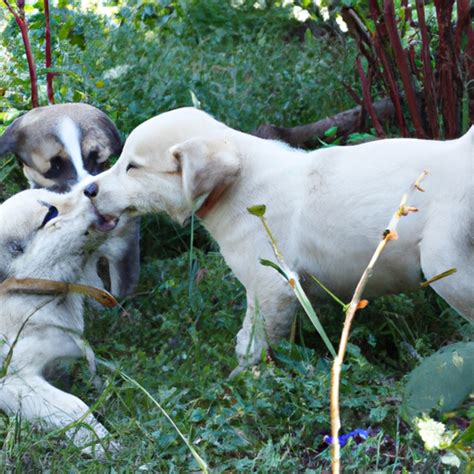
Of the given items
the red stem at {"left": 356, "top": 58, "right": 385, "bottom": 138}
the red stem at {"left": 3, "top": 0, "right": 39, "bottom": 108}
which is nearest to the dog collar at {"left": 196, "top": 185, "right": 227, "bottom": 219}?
the red stem at {"left": 356, "top": 58, "right": 385, "bottom": 138}

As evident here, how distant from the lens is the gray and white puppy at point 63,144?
18.0 feet

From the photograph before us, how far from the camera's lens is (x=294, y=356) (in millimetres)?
4066

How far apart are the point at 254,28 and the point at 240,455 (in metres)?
5.69

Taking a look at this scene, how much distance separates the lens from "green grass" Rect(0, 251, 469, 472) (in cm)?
339

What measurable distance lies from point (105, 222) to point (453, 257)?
1501 mm

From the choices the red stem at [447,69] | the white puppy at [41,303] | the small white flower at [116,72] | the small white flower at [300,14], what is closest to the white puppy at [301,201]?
the white puppy at [41,303]

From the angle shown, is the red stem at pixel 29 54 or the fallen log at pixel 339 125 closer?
the red stem at pixel 29 54

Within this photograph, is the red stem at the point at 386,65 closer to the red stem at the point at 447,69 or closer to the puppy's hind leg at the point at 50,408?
the red stem at the point at 447,69

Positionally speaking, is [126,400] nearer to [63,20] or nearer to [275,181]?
[275,181]

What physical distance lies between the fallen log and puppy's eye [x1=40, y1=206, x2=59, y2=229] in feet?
6.48

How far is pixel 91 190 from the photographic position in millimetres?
4363

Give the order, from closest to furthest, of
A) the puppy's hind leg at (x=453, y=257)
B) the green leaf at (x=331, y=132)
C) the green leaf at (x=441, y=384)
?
1. the green leaf at (x=441, y=384)
2. the puppy's hind leg at (x=453, y=257)
3. the green leaf at (x=331, y=132)

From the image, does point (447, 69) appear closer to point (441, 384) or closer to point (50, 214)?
point (50, 214)

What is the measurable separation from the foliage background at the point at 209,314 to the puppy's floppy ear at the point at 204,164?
0.69 meters
